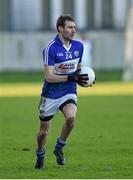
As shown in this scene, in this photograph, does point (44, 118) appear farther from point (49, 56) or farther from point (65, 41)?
point (65, 41)

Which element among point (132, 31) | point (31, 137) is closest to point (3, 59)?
point (132, 31)

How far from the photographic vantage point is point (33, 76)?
48.0m

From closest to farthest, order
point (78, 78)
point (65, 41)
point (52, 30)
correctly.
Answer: point (78, 78), point (65, 41), point (52, 30)

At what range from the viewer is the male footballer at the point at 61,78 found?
1420 cm

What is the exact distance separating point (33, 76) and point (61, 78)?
3385 cm

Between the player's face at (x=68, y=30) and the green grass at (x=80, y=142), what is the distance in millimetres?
1823

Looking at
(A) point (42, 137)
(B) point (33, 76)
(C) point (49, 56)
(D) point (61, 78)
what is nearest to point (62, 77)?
(D) point (61, 78)

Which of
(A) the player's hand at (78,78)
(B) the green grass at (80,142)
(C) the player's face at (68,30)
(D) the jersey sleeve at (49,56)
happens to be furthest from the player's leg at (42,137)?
(C) the player's face at (68,30)

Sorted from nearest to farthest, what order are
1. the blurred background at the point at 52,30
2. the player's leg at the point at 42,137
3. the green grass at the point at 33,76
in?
the player's leg at the point at 42,137 → the green grass at the point at 33,76 → the blurred background at the point at 52,30

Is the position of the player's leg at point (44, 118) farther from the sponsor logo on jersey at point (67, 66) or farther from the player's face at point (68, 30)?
the player's face at point (68, 30)

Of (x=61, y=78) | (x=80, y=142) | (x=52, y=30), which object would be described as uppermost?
(x=61, y=78)

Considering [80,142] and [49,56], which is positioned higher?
[49,56]

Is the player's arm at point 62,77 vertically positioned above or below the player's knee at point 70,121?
above

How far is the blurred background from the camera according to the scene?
54.2 m
